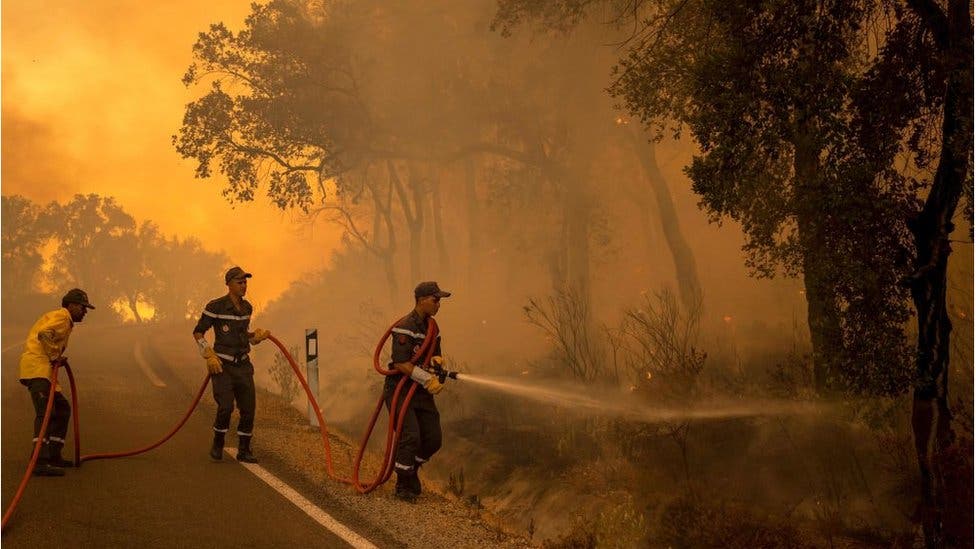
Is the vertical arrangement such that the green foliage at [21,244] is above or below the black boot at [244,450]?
above

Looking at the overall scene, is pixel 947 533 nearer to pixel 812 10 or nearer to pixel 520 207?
pixel 812 10

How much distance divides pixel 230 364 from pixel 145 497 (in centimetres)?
188

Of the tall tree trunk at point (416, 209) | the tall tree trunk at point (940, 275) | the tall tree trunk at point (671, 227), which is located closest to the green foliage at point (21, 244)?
the tall tree trunk at point (416, 209)

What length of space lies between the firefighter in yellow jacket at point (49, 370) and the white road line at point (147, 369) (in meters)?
7.48

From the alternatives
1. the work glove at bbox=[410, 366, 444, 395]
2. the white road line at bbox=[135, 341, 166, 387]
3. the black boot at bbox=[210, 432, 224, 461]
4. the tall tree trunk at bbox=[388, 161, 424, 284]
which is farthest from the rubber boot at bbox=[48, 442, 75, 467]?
the tall tree trunk at bbox=[388, 161, 424, 284]

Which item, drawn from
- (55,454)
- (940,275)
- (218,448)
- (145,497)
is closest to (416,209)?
(218,448)

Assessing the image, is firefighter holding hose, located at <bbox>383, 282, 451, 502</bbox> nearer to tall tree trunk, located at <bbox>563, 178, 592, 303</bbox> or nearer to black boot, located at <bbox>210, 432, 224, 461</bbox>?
black boot, located at <bbox>210, 432, 224, 461</bbox>

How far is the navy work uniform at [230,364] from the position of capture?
8.98m

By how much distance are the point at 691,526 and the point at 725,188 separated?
306cm

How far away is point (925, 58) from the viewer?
775 cm

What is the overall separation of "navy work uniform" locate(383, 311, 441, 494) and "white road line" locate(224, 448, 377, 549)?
33.4 inches

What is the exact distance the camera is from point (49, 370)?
331 inches

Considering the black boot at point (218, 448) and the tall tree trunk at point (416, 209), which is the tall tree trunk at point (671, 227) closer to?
the tall tree trunk at point (416, 209)

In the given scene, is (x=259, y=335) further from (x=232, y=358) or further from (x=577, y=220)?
(x=577, y=220)
